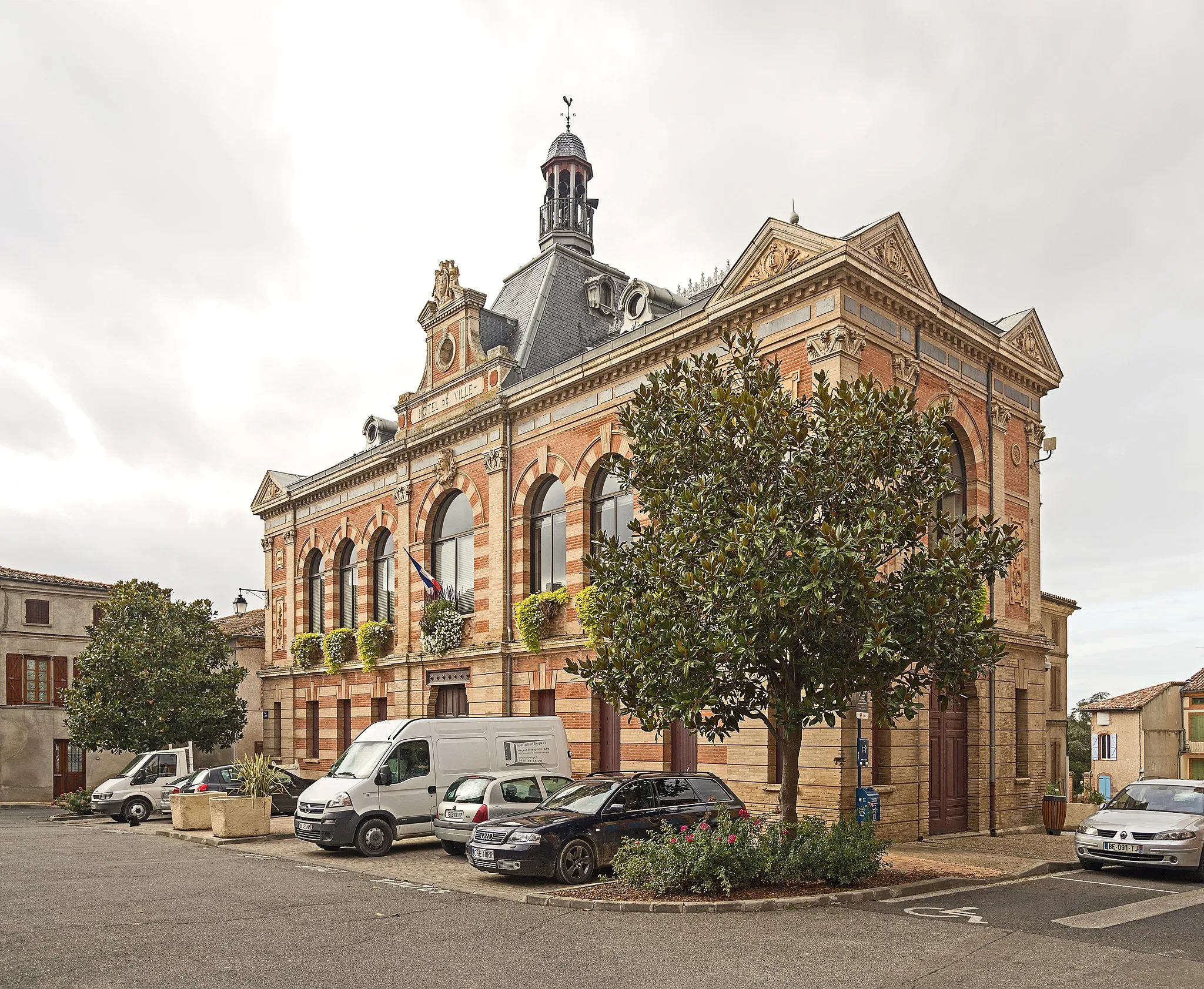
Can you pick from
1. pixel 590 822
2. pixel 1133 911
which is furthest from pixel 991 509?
pixel 590 822

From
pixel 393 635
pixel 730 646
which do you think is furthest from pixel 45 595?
pixel 730 646

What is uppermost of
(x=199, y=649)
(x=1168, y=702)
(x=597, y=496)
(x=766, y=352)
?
(x=766, y=352)

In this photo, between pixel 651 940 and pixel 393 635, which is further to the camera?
pixel 393 635

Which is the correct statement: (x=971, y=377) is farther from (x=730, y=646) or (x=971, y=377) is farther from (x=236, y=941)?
(x=236, y=941)

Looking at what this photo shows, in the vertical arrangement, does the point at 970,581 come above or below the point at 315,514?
below

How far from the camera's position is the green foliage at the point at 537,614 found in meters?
24.4

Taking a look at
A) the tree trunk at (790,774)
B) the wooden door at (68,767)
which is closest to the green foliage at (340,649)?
the wooden door at (68,767)

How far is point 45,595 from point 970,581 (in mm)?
36214

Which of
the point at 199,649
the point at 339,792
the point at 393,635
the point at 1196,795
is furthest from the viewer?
the point at 199,649

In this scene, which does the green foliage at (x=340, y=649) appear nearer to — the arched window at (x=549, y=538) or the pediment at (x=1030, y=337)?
the arched window at (x=549, y=538)

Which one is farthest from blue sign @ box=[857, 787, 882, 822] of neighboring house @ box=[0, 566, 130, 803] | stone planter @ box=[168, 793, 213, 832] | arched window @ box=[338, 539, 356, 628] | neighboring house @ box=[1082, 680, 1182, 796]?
neighboring house @ box=[1082, 680, 1182, 796]

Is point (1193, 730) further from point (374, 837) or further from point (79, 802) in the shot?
point (79, 802)

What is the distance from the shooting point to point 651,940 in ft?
35.9

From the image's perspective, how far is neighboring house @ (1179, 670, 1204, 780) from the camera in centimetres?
5025
